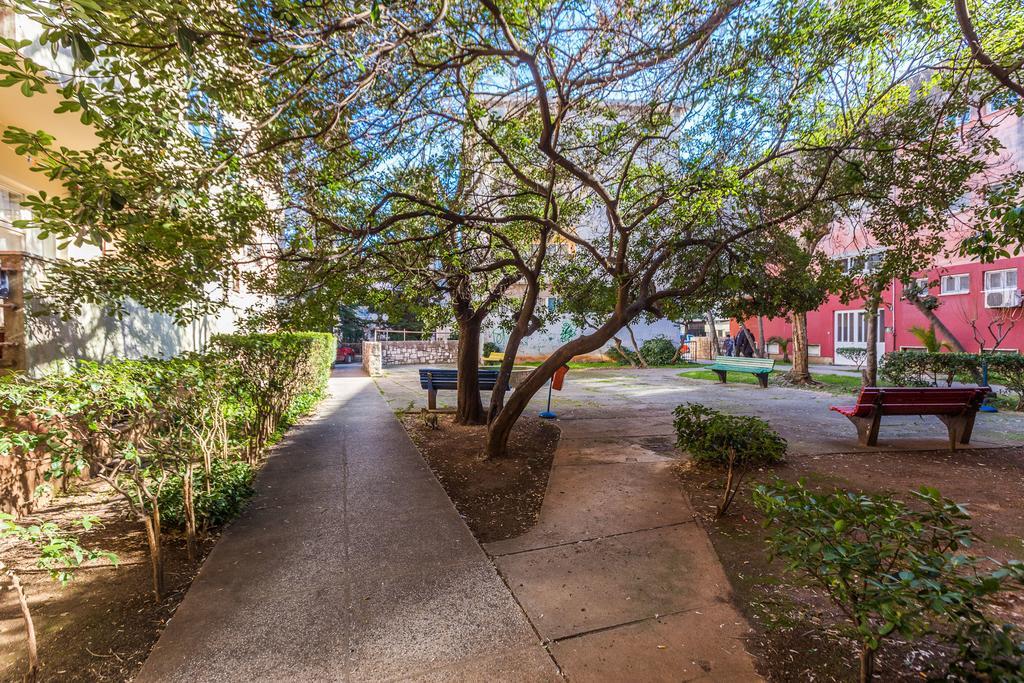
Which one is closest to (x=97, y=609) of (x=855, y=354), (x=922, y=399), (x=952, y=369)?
(x=922, y=399)

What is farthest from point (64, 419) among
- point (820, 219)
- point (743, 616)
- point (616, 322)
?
point (820, 219)

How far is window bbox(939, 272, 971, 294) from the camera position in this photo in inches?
647

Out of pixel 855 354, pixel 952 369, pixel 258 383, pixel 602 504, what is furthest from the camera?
pixel 855 354

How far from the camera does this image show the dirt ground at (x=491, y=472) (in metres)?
4.09

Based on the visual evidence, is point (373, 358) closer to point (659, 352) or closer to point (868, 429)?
point (659, 352)

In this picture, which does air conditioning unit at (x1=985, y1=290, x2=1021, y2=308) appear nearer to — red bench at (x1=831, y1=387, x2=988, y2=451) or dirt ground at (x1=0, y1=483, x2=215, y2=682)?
red bench at (x1=831, y1=387, x2=988, y2=451)

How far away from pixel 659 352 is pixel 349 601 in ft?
69.5

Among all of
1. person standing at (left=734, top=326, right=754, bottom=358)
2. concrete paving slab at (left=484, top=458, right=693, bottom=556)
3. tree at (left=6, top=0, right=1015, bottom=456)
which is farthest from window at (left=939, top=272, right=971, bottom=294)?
concrete paving slab at (left=484, top=458, right=693, bottom=556)

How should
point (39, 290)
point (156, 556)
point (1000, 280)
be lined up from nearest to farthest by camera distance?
point (156, 556) < point (39, 290) < point (1000, 280)

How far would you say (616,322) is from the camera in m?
5.39

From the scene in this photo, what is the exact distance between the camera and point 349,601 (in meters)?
2.84

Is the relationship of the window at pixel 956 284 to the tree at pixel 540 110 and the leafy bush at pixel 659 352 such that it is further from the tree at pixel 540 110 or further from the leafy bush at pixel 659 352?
the tree at pixel 540 110

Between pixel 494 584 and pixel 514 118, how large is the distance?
5784 millimetres

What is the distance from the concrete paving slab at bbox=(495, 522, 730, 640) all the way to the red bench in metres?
4.19
